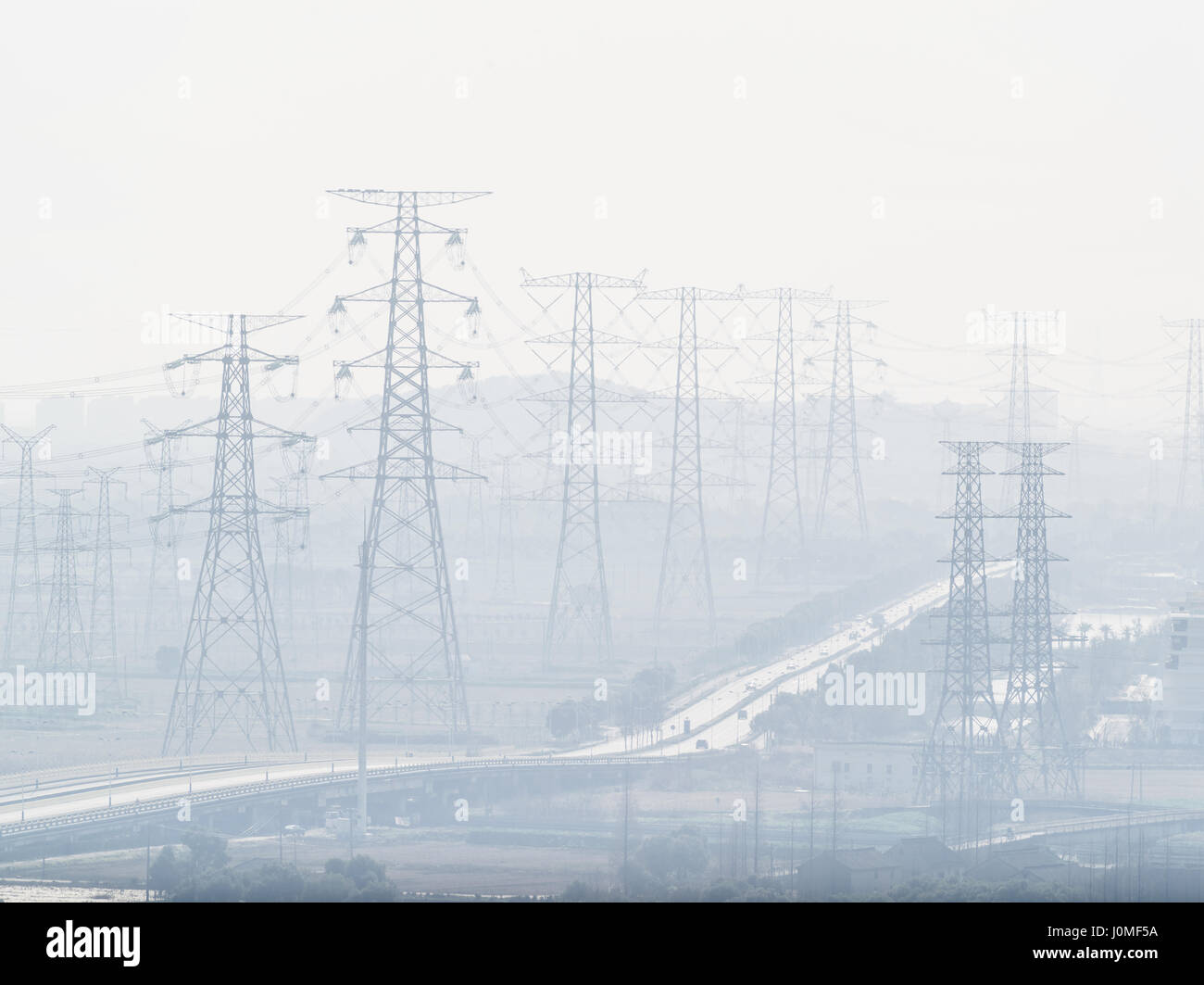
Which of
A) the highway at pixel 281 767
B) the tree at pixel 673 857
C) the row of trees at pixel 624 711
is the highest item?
the row of trees at pixel 624 711

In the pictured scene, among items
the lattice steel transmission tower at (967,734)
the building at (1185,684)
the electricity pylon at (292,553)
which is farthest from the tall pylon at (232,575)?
the building at (1185,684)

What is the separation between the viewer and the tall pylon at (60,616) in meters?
52.2

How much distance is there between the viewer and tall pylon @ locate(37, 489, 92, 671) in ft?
171

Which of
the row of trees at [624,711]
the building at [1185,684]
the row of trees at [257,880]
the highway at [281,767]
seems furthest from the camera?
the building at [1185,684]

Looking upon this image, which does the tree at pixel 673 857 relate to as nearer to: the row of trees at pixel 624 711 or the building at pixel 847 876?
the building at pixel 847 876

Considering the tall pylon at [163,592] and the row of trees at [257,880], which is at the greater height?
the tall pylon at [163,592]

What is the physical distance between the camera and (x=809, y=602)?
229 ft

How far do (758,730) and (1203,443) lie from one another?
215ft

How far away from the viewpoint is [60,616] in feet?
187

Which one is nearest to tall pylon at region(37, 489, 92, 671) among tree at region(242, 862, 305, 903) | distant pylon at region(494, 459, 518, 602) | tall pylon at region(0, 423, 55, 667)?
tall pylon at region(0, 423, 55, 667)

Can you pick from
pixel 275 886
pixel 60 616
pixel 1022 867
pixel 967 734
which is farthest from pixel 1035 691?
pixel 60 616
